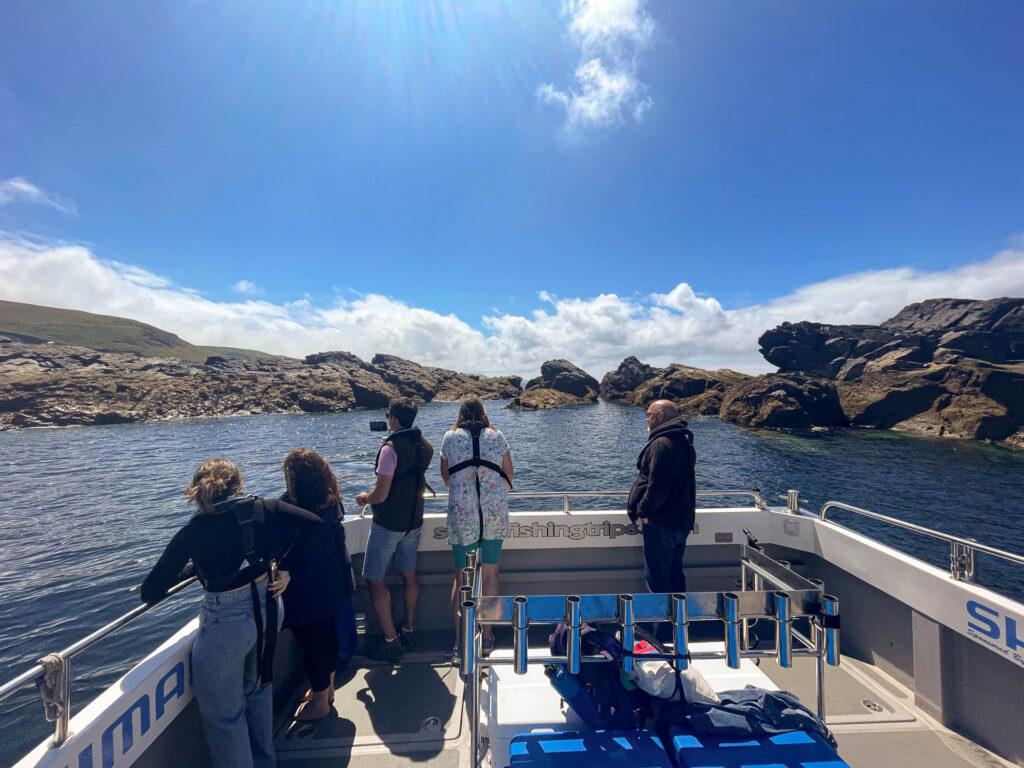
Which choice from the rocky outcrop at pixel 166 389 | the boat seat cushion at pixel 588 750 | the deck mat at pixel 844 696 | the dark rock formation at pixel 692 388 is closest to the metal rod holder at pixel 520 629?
the boat seat cushion at pixel 588 750

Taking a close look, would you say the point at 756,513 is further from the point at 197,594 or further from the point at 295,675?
the point at 197,594

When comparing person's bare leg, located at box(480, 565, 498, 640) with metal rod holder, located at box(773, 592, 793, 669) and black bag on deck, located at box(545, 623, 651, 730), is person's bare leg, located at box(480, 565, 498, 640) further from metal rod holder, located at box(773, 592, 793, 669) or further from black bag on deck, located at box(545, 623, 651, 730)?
metal rod holder, located at box(773, 592, 793, 669)

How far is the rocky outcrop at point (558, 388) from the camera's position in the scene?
3061 inches

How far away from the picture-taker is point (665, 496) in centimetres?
368

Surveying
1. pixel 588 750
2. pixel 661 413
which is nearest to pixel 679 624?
pixel 588 750

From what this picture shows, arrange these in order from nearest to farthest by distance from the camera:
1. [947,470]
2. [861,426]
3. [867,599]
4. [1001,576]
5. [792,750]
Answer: [792,750], [867,599], [1001,576], [947,470], [861,426]

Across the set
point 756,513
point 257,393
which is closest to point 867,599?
point 756,513

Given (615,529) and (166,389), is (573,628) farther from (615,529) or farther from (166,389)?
(166,389)

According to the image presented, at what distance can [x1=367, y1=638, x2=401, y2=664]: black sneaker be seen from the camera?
396 cm

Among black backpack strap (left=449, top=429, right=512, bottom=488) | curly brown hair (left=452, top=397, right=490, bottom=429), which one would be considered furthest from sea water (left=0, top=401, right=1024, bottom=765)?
curly brown hair (left=452, top=397, right=490, bottom=429)

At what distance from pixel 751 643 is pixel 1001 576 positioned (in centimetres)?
1470

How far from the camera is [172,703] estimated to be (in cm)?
238

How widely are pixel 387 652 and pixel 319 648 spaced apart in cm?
105

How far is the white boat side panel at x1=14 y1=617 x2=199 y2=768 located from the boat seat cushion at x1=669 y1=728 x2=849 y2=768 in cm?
259
